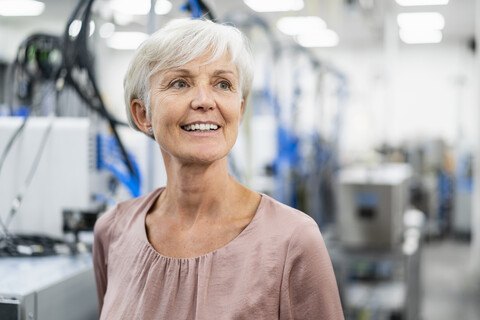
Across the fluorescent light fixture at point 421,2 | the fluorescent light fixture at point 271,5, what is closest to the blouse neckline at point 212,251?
the fluorescent light fixture at point 271,5

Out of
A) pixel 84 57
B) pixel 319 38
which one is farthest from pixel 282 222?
pixel 319 38

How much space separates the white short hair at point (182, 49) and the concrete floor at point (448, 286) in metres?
3.86

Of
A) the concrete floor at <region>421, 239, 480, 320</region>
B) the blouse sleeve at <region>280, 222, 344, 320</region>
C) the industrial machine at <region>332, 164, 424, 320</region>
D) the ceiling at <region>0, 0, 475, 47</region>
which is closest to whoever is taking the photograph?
the blouse sleeve at <region>280, 222, 344, 320</region>

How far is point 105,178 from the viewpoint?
2.03 meters

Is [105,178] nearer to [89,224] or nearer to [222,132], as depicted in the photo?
[89,224]

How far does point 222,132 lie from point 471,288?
4.65 metres

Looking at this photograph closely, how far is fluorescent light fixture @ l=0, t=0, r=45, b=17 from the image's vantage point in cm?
695

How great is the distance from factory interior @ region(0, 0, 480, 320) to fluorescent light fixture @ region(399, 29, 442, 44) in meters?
0.09

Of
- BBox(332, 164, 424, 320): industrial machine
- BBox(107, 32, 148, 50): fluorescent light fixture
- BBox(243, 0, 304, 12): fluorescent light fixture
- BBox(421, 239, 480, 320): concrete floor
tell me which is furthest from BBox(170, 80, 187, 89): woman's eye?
BBox(107, 32, 148, 50): fluorescent light fixture

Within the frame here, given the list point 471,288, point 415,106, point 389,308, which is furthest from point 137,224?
point 415,106

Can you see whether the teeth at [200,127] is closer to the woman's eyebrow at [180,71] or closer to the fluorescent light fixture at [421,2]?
the woman's eyebrow at [180,71]

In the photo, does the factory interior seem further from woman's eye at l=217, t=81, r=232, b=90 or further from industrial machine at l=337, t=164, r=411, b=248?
woman's eye at l=217, t=81, r=232, b=90

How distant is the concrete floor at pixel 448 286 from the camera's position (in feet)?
14.8

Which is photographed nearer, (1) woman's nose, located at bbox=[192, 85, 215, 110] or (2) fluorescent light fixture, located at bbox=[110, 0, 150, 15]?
(1) woman's nose, located at bbox=[192, 85, 215, 110]
